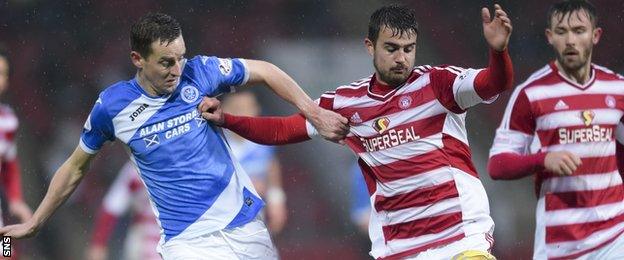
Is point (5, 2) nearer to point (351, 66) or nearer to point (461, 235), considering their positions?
point (351, 66)

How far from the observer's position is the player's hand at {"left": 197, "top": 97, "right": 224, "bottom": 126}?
597 centimetres

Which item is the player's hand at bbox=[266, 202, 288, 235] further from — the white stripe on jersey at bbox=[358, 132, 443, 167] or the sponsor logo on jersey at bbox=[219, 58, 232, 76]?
the white stripe on jersey at bbox=[358, 132, 443, 167]

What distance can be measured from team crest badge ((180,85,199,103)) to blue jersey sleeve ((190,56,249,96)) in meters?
0.05

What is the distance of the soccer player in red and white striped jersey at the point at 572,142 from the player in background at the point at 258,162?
8.64 ft

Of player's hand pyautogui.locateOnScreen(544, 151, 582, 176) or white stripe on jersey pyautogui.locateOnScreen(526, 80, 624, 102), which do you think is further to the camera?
white stripe on jersey pyautogui.locateOnScreen(526, 80, 624, 102)

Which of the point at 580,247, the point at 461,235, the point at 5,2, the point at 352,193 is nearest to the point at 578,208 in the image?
the point at 580,247

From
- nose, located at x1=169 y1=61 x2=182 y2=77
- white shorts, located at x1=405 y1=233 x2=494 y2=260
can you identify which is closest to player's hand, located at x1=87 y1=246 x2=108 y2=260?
nose, located at x1=169 y1=61 x2=182 y2=77

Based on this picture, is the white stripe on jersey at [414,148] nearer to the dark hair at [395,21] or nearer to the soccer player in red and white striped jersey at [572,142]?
the dark hair at [395,21]

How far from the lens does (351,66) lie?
9938 millimetres

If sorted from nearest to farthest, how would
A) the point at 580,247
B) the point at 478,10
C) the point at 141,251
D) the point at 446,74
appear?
the point at 446,74
the point at 580,247
the point at 141,251
the point at 478,10

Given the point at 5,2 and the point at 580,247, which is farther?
the point at 5,2

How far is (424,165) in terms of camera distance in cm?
580

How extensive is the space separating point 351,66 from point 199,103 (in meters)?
4.02

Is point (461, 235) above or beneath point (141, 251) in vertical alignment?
above
